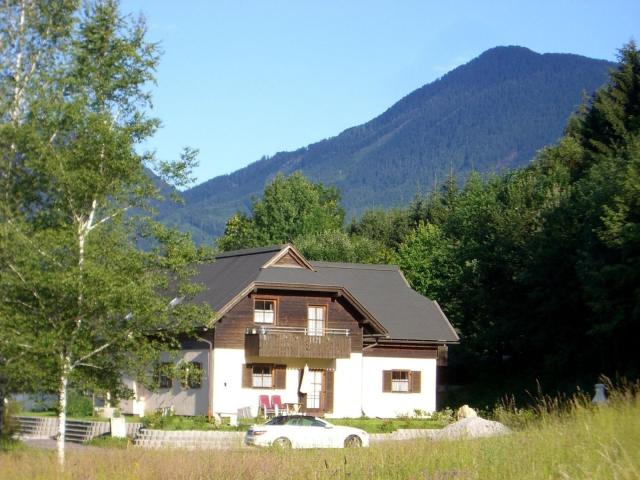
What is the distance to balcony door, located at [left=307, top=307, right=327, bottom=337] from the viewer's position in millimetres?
44219

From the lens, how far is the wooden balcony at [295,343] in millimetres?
41906

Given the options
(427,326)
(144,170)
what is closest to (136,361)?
(144,170)

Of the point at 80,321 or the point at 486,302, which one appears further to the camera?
the point at 486,302

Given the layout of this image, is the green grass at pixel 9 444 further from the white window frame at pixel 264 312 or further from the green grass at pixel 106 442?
the white window frame at pixel 264 312

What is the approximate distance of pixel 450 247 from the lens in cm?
6269

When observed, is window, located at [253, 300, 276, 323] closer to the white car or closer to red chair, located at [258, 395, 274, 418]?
red chair, located at [258, 395, 274, 418]

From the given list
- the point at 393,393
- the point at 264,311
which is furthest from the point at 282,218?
the point at 264,311

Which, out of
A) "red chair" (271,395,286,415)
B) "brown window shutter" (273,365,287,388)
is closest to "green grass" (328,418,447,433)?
"red chair" (271,395,286,415)

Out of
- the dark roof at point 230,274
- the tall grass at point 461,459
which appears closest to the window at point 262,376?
the dark roof at point 230,274

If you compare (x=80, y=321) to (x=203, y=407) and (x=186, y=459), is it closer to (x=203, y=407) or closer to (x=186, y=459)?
(x=186, y=459)

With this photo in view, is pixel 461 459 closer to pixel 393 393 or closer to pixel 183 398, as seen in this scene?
pixel 183 398

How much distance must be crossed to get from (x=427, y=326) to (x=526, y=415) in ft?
110

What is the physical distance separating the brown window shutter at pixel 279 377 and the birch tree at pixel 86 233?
19.8 m

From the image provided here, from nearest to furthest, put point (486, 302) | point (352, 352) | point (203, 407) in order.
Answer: point (203, 407), point (352, 352), point (486, 302)
